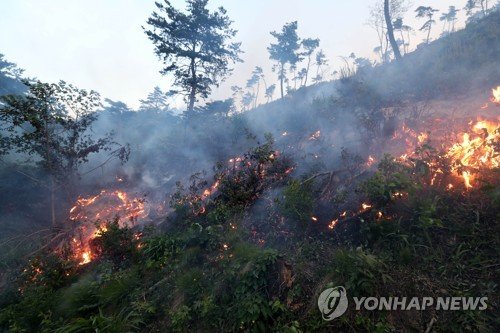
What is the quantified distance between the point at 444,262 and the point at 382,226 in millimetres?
1233

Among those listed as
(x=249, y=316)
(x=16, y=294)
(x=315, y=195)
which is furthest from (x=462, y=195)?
(x=16, y=294)

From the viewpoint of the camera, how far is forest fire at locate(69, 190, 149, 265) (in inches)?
456

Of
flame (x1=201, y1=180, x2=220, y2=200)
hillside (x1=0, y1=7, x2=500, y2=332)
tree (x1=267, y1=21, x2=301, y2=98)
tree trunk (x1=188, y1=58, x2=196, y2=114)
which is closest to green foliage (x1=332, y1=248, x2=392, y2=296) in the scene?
hillside (x1=0, y1=7, x2=500, y2=332)

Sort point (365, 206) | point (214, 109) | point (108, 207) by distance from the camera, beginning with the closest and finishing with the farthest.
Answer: point (365, 206), point (108, 207), point (214, 109)

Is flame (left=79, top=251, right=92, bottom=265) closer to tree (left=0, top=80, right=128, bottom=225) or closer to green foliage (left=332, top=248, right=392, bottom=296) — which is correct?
tree (left=0, top=80, right=128, bottom=225)

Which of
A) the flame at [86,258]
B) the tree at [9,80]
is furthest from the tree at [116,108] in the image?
the flame at [86,258]

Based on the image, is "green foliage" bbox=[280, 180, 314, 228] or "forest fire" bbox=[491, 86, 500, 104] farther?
"forest fire" bbox=[491, 86, 500, 104]

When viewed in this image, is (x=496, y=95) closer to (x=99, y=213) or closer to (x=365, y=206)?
(x=365, y=206)

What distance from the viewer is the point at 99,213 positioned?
14.7m

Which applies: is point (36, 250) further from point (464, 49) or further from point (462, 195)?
point (464, 49)

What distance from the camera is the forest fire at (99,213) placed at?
11.6m

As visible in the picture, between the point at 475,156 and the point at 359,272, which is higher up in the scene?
the point at 475,156

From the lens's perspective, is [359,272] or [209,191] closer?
[359,272]

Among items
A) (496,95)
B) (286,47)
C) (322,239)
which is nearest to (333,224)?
(322,239)
